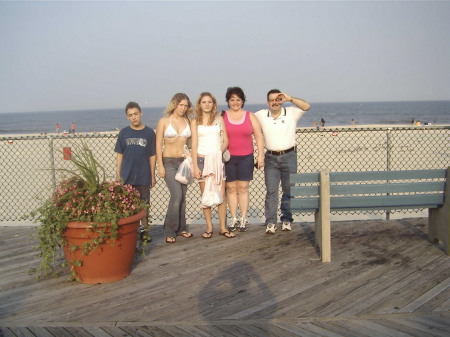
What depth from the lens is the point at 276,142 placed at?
5.33 metres

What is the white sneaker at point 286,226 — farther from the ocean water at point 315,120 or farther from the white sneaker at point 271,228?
the ocean water at point 315,120

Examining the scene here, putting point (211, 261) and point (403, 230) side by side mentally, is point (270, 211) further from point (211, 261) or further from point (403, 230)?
point (403, 230)

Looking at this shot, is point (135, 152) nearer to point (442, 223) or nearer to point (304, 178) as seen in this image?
point (304, 178)

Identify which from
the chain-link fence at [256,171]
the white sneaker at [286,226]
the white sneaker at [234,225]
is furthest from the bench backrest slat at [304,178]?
the chain-link fence at [256,171]

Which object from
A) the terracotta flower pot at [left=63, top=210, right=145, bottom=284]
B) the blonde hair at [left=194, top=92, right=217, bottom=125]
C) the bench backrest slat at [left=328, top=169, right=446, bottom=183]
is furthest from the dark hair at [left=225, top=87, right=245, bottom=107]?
the terracotta flower pot at [left=63, top=210, right=145, bottom=284]

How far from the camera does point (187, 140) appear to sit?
534cm

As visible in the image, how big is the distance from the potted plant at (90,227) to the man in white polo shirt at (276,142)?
1.96m

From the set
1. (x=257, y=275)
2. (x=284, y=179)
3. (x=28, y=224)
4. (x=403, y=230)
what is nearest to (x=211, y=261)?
(x=257, y=275)

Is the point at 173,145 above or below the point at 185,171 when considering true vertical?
above

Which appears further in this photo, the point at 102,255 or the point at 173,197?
the point at 173,197

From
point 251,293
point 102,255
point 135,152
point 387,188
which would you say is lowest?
point 251,293

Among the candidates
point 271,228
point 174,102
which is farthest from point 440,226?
point 174,102

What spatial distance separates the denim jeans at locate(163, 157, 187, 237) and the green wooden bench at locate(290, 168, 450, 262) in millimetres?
1438

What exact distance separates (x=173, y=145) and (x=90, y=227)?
1.73 metres
